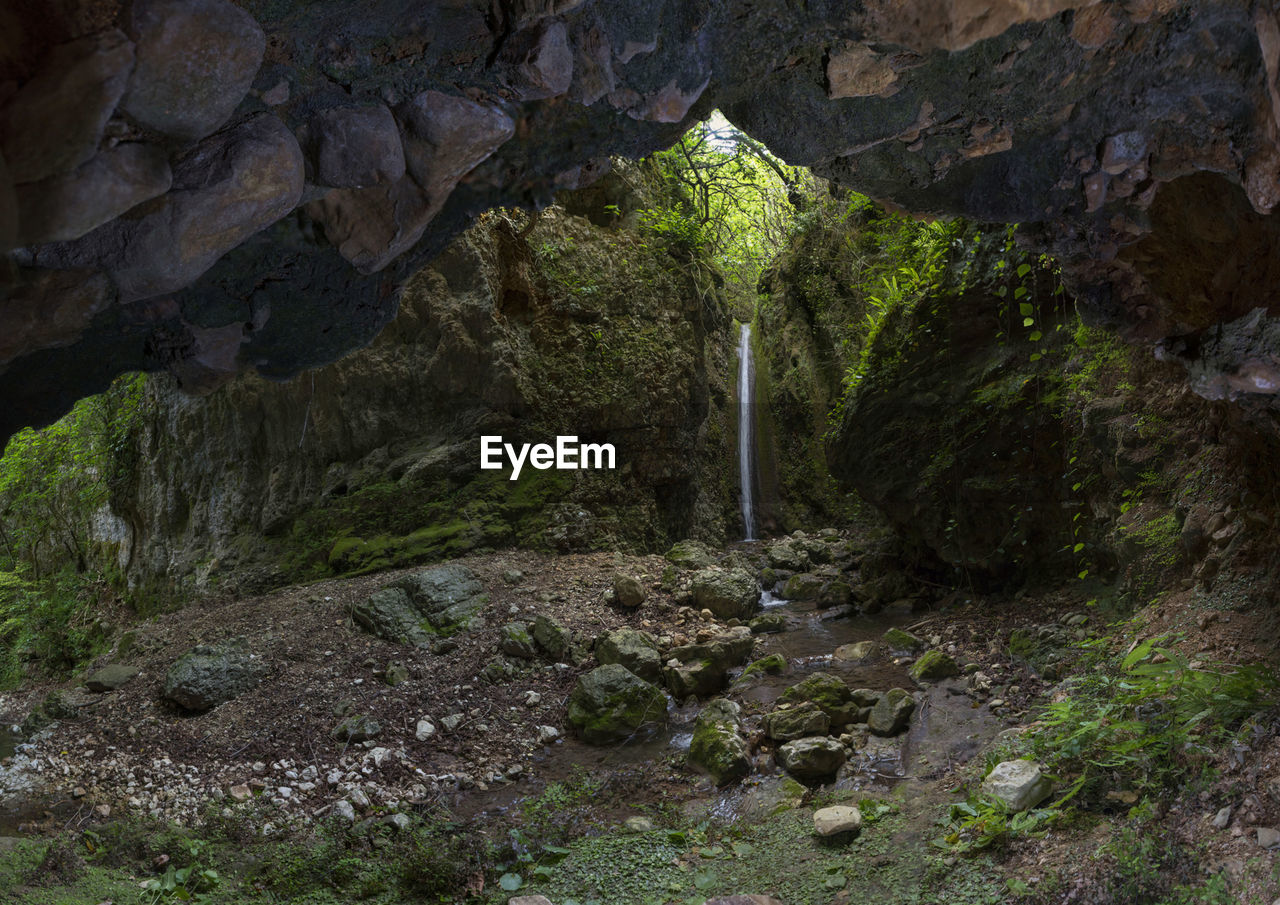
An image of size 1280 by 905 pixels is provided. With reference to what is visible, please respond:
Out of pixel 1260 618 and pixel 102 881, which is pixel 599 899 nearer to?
pixel 102 881

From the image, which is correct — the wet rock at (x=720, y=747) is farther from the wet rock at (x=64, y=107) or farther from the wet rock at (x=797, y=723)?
the wet rock at (x=64, y=107)

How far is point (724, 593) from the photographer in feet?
26.0

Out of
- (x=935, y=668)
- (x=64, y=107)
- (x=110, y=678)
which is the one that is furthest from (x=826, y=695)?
(x=110, y=678)

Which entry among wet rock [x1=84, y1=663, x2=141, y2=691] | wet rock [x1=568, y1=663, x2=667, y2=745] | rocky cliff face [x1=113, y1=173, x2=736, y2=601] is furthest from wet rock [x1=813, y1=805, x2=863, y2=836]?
wet rock [x1=84, y1=663, x2=141, y2=691]

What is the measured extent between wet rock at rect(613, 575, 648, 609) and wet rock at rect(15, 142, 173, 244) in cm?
635

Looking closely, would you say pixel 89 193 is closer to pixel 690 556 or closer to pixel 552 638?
pixel 552 638

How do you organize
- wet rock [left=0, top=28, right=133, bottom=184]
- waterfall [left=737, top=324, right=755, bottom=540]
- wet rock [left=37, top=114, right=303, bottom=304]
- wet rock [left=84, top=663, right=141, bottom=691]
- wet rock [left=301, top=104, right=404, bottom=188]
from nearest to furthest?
wet rock [left=0, top=28, right=133, bottom=184] < wet rock [left=37, top=114, right=303, bottom=304] < wet rock [left=301, top=104, right=404, bottom=188] < wet rock [left=84, top=663, right=141, bottom=691] < waterfall [left=737, top=324, right=755, bottom=540]

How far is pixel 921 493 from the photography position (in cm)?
768

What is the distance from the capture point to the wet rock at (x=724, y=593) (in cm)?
789

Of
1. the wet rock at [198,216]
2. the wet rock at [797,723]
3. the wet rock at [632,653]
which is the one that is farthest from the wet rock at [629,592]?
the wet rock at [198,216]

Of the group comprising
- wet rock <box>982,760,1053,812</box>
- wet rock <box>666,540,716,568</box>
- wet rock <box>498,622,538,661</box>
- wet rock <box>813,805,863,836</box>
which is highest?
wet rock <box>666,540,716,568</box>

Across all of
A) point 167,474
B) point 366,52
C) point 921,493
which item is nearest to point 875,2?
point 366,52

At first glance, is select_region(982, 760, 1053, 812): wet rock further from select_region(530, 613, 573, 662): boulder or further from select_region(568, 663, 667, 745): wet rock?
select_region(530, 613, 573, 662): boulder

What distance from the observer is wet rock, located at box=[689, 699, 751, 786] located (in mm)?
4914
